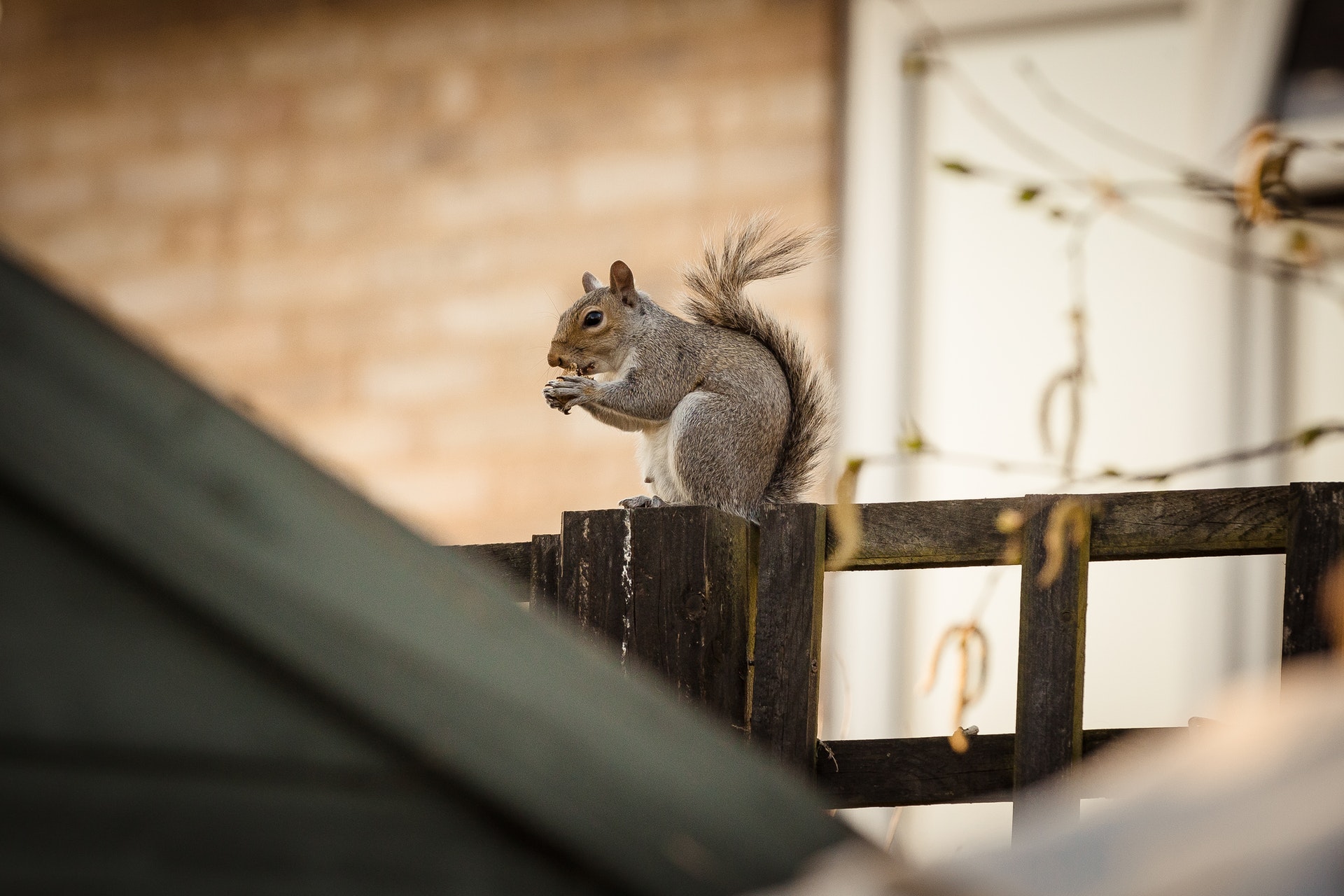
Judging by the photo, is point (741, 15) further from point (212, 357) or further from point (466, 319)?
point (212, 357)

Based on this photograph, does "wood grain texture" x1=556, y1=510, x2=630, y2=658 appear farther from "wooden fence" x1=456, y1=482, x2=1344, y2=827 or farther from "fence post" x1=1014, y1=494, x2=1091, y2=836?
"fence post" x1=1014, y1=494, x2=1091, y2=836

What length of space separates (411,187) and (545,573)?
8.09 feet

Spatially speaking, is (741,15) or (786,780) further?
(741,15)

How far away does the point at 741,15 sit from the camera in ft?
11.2

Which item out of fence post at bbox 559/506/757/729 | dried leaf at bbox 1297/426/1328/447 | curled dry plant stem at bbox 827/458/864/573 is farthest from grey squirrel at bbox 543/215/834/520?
dried leaf at bbox 1297/426/1328/447

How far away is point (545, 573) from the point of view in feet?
4.94

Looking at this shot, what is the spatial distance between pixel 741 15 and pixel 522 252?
82 centimetres

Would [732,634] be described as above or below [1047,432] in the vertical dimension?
below

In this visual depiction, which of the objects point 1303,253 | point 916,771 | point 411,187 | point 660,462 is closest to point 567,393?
point 660,462

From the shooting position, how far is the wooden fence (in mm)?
1297

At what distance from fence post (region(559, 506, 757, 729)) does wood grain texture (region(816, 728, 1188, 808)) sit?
4.2 inches

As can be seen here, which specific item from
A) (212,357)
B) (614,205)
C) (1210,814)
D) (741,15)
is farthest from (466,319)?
(1210,814)

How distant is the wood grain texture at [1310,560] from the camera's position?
1238mm

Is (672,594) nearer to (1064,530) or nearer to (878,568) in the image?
(878,568)
